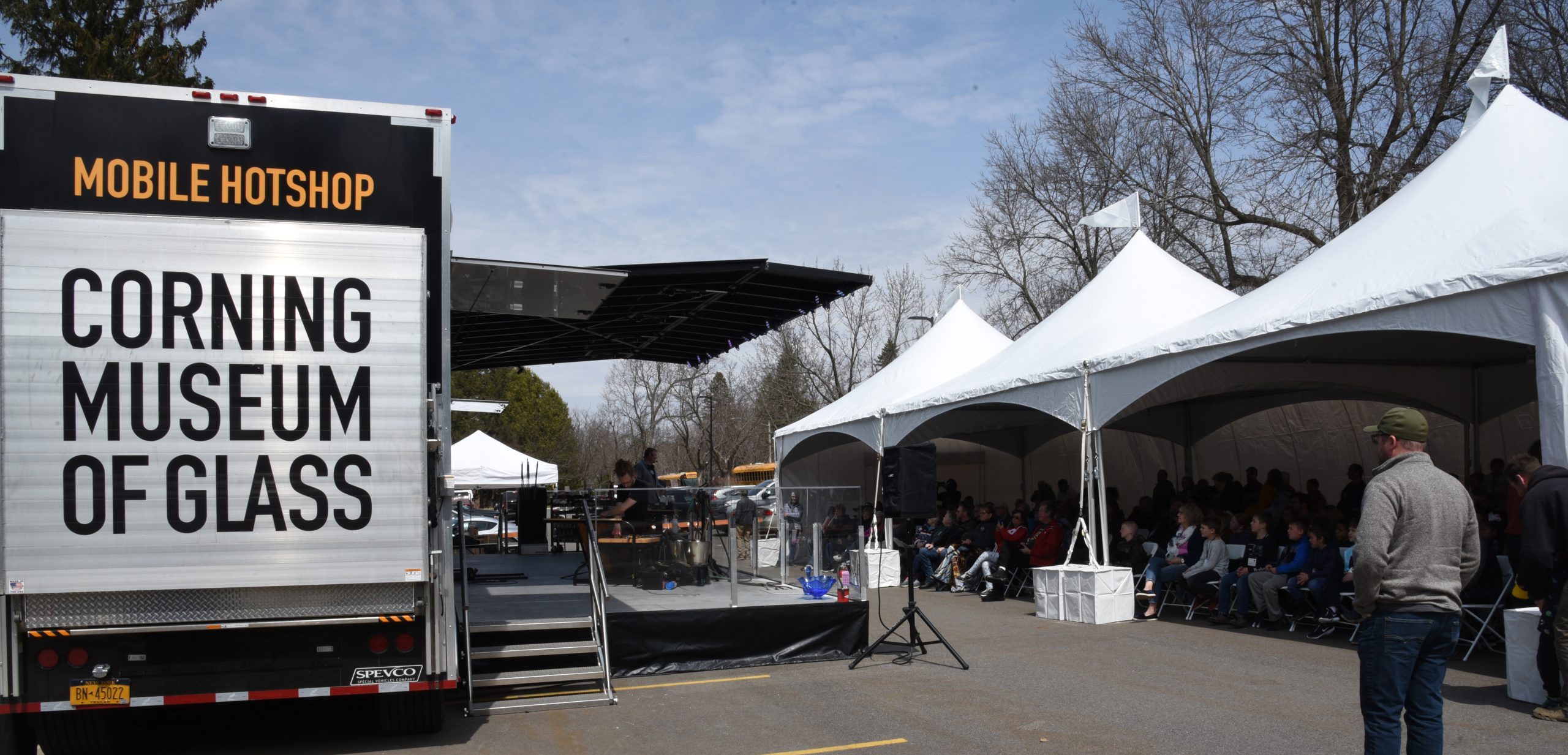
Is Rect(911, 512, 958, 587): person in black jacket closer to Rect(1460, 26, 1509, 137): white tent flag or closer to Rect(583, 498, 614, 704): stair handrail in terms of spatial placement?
Rect(583, 498, 614, 704): stair handrail

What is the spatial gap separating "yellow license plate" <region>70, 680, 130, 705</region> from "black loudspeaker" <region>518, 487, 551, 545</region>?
911 cm

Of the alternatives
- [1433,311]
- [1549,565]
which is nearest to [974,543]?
[1433,311]

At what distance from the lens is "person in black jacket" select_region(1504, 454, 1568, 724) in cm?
685

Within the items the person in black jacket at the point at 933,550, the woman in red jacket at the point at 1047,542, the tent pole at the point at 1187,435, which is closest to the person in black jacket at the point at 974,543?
the person in black jacket at the point at 933,550

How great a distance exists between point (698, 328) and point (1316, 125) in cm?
1656

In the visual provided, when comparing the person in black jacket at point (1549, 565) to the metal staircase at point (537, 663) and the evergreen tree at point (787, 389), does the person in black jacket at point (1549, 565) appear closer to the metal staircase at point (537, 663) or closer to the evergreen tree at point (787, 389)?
the metal staircase at point (537, 663)

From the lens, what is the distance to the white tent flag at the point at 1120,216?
51.1ft

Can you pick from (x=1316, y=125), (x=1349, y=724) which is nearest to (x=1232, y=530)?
(x=1349, y=724)

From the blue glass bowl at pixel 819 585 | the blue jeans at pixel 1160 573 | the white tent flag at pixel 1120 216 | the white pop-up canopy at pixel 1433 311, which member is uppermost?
the white tent flag at pixel 1120 216

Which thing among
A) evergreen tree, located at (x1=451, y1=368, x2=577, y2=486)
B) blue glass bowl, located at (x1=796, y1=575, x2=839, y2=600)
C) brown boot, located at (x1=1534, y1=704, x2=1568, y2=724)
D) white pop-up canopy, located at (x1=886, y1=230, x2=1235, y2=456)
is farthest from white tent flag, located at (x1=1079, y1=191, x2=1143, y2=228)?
evergreen tree, located at (x1=451, y1=368, x2=577, y2=486)

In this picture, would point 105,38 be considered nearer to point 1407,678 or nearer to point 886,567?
point 886,567

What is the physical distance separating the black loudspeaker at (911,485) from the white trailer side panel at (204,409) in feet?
14.6

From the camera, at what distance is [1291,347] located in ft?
41.7

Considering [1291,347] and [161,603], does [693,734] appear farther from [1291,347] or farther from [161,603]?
[1291,347]
